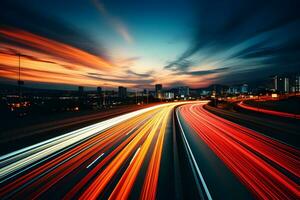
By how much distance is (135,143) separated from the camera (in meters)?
13.8

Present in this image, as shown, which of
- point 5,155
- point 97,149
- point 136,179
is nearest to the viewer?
point 136,179

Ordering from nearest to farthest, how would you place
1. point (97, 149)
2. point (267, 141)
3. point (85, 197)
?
point (85, 197) < point (97, 149) < point (267, 141)

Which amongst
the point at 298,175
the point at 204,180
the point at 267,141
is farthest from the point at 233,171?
the point at 267,141

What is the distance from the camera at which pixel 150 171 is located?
28.3ft

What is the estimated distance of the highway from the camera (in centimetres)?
676

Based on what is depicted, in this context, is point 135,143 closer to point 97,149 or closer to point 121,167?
point 97,149

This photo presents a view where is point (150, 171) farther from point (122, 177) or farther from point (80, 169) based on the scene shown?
point (80, 169)

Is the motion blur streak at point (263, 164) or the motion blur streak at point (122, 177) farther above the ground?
the motion blur streak at point (122, 177)

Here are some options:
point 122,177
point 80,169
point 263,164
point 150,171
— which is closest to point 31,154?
point 80,169

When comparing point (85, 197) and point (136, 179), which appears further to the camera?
point (136, 179)

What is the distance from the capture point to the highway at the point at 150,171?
676cm

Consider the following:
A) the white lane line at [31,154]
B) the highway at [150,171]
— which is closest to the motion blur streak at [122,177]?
the highway at [150,171]

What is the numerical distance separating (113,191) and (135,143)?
7.13 meters

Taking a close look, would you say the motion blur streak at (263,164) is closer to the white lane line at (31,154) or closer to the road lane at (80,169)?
the road lane at (80,169)
